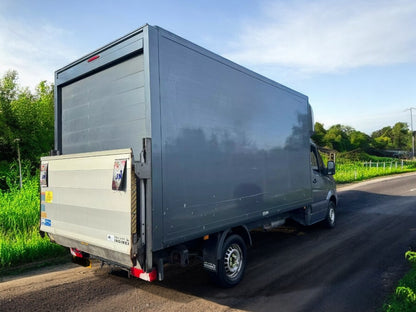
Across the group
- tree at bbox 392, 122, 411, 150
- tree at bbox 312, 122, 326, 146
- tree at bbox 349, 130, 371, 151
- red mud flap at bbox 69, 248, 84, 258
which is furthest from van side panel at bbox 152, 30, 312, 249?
tree at bbox 392, 122, 411, 150

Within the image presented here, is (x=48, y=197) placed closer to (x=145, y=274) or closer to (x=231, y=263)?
(x=145, y=274)

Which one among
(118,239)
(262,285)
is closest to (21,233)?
(118,239)

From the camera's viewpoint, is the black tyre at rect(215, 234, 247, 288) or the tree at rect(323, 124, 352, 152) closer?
the black tyre at rect(215, 234, 247, 288)

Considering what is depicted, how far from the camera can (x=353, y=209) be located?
11.3 metres

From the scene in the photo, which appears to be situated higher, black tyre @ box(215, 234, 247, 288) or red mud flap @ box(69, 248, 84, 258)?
red mud flap @ box(69, 248, 84, 258)

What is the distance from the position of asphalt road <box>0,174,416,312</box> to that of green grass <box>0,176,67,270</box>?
30.5 inches

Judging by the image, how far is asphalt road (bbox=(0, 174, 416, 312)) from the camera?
153 inches

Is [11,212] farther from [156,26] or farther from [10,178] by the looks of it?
[156,26]

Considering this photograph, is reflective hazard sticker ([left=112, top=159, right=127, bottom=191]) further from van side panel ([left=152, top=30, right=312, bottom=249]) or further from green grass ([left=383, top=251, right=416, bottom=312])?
green grass ([left=383, top=251, right=416, bottom=312])

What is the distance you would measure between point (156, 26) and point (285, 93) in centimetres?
340

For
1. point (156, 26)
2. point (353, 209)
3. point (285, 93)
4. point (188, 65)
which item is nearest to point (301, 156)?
point (285, 93)

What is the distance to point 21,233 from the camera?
6254 millimetres

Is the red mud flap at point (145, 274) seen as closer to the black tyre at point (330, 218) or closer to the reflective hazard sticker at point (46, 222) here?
the reflective hazard sticker at point (46, 222)

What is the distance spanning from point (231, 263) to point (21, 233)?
478 centimetres
